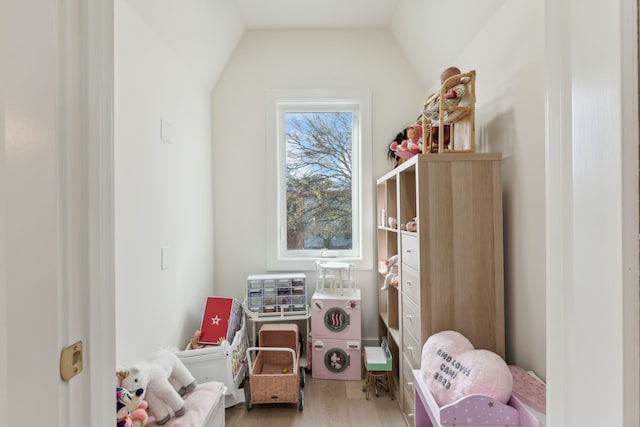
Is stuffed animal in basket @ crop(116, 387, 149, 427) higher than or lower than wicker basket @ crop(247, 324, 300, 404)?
higher

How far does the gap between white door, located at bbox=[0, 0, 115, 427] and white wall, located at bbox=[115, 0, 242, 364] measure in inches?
36.6

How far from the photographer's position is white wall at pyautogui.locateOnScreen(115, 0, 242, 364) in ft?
4.50

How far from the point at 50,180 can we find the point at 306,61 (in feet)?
7.98

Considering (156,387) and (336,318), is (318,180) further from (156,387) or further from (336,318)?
(156,387)

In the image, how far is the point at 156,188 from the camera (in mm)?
1674

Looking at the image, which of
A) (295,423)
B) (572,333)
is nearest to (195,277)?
(295,423)

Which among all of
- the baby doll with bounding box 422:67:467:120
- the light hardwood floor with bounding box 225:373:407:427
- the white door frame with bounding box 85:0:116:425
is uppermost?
the baby doll with bounding box 422:67:467:120

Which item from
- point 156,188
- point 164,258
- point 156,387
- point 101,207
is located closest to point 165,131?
point 156,188

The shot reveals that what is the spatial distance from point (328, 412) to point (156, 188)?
1.64 m

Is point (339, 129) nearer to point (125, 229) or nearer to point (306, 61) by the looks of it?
point (306, 61)

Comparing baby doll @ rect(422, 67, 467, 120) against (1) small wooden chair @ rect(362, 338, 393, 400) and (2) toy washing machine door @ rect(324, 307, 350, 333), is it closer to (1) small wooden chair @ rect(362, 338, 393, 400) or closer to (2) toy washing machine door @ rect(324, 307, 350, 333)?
(2) toy washing machine door @ rect(324, 307, 350, 333)

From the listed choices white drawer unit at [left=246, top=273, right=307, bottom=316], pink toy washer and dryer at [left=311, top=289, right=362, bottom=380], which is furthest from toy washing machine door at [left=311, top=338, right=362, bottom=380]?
white drawer unit at [left=246, top=273, right=307, bottom=316]

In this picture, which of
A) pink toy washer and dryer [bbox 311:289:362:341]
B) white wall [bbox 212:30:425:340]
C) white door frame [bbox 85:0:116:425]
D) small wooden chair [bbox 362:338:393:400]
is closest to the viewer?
white door frame [bbox 85:0:116:425]

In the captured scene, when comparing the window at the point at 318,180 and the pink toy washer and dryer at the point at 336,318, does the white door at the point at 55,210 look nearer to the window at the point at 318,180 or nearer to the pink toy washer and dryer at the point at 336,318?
the pink toy washer and dryer at the point at 336,318
